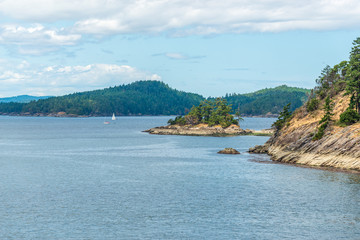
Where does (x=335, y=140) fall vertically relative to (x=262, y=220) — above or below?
above

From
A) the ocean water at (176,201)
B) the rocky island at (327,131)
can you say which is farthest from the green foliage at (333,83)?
the ocean water at (176,201)

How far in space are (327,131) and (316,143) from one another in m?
3.86

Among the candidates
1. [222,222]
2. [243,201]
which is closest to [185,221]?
[222,222]

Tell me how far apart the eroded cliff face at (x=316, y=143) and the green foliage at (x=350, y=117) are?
6.62 feet

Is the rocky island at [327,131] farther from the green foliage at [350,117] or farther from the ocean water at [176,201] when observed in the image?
the ocean water at [176,201]

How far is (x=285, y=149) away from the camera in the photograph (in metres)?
99.8

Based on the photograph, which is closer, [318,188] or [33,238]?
[33,238]

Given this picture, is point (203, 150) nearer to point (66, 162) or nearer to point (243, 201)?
point (66, 162)

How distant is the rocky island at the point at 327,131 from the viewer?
83.5 meters

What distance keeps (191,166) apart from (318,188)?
34.3m

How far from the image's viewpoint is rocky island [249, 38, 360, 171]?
83.5 meters

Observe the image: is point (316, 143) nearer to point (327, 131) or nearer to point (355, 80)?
point (327, 131)

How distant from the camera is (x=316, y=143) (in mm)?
90500

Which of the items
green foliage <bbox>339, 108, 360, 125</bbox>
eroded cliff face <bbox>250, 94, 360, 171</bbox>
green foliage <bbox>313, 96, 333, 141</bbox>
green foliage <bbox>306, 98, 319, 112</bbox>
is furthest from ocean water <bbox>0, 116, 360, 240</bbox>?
Result: green foliage <bbox>306, 98, 319, 112</bbox>
